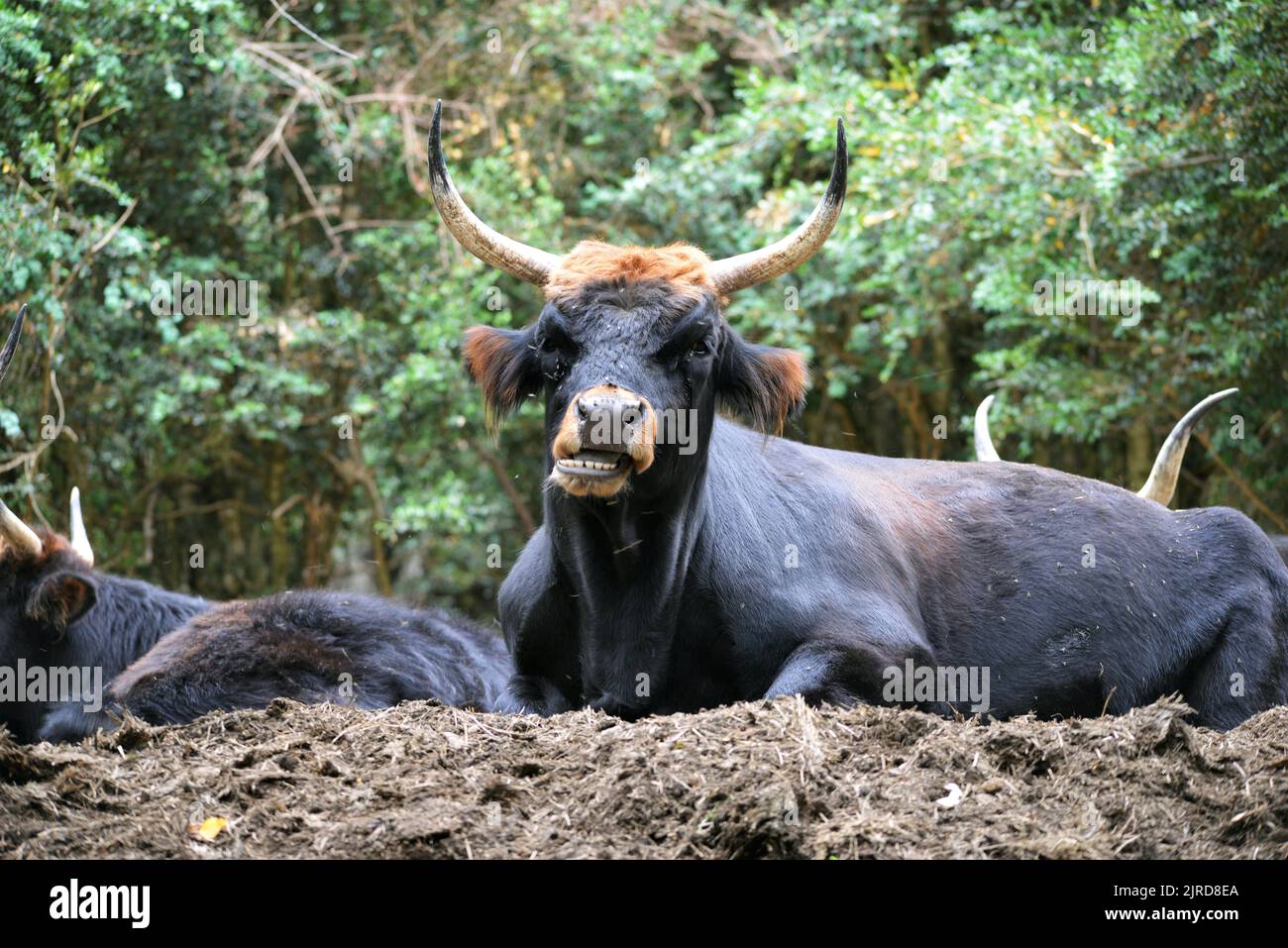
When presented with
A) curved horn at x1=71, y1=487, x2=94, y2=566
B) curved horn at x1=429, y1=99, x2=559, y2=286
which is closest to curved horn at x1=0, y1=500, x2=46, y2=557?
curved horn at x1=71, y1=487, x2=94, y2=566

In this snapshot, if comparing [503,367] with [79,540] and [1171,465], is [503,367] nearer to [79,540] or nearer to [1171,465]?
[79,540]

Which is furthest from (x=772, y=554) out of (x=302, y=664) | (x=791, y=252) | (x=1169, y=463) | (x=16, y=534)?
(x=16, y=534)

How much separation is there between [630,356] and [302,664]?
8.46 feet

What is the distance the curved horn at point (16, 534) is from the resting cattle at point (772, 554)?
308cm

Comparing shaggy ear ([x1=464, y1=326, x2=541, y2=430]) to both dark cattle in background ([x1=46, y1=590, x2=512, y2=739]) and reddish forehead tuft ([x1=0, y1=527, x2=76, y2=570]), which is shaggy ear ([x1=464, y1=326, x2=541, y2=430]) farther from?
reddish forehead tuft ([x1=0, y1=527, x2=76, y2=570])

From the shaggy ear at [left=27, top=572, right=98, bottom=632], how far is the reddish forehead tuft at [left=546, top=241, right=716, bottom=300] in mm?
3569

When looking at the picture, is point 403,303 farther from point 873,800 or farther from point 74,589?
point 873,800

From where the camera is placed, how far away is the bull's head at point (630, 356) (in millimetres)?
5230

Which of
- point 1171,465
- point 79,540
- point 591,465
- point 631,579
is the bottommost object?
point 79,540

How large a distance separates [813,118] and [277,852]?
886 cm

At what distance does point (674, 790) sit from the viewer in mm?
4078

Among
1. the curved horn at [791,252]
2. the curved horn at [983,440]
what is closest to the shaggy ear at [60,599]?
the curved horn at [791,252]

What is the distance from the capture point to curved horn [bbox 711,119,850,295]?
5836 mm

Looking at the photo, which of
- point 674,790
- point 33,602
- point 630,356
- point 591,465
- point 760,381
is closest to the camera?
point 674,790
